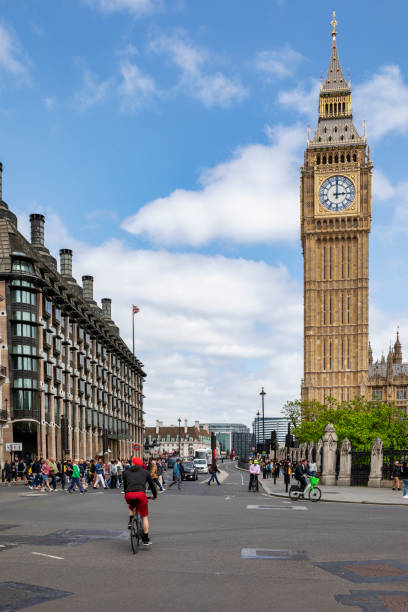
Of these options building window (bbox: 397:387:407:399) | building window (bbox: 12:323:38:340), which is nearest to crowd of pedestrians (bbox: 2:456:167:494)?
building window (bbox: 12:323:38:340)

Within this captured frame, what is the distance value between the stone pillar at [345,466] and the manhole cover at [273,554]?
86.4 ft

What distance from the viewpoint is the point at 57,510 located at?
21.5 metres

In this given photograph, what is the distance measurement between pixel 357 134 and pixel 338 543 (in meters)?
111

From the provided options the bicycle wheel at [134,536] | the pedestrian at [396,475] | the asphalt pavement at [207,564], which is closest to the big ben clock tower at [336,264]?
the pedestrian at [396,475]

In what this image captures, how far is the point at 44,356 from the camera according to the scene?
202 ft

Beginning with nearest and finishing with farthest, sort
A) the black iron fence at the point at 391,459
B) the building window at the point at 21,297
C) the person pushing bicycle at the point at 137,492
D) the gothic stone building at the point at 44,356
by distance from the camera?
the person pushing bicycle at the point at 137,492 < the black iron fence at the point at 391,459 < the gothic stone building at the point at 44,356 < the building window at the point at 21,297

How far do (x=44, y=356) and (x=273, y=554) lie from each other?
52.3m

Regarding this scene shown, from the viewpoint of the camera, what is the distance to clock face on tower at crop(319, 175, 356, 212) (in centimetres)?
11294

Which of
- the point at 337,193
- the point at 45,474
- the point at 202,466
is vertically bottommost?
the point at 202,466

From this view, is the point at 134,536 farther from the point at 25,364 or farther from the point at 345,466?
the point at 25,364

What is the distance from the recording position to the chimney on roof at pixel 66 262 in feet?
300

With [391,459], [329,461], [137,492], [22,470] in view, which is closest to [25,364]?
[22,470]

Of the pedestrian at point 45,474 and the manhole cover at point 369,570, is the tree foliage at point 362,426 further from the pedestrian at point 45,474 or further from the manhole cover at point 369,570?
the manhole cover at point 369,570

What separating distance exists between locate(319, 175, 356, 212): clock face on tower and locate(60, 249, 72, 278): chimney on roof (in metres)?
44.1
